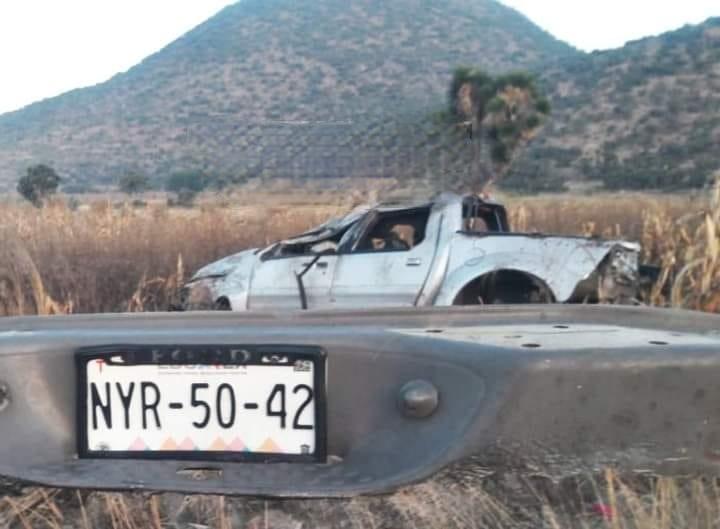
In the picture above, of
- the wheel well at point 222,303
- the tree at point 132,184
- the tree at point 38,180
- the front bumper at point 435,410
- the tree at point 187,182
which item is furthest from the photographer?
the tree at point 38,180

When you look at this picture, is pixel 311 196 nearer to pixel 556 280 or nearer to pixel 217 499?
pixel 556 280

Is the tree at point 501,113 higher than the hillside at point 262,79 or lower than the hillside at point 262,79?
lower

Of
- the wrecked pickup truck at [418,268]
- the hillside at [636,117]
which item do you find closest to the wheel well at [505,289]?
the wrecked pickup truck at [418,268]

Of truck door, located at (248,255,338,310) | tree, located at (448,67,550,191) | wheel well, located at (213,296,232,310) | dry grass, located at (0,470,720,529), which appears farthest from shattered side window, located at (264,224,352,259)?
tree, located at (448,67,550,191)

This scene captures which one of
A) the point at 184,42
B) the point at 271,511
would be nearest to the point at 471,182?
the point at 271,511

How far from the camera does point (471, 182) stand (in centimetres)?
1299

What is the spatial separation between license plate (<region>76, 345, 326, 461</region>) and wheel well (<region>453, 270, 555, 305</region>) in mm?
5059

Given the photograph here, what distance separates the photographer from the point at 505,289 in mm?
7598

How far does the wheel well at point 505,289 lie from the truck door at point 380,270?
43 centimetres

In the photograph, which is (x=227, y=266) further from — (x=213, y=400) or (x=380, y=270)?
(x=213, y=400)

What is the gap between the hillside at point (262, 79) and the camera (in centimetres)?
3341

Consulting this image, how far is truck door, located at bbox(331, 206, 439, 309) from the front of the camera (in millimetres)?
7129

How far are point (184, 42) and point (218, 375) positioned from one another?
6351 cm

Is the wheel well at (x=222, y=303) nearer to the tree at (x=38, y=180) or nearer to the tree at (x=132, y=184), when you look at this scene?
the tree at (x=132, y=184)
